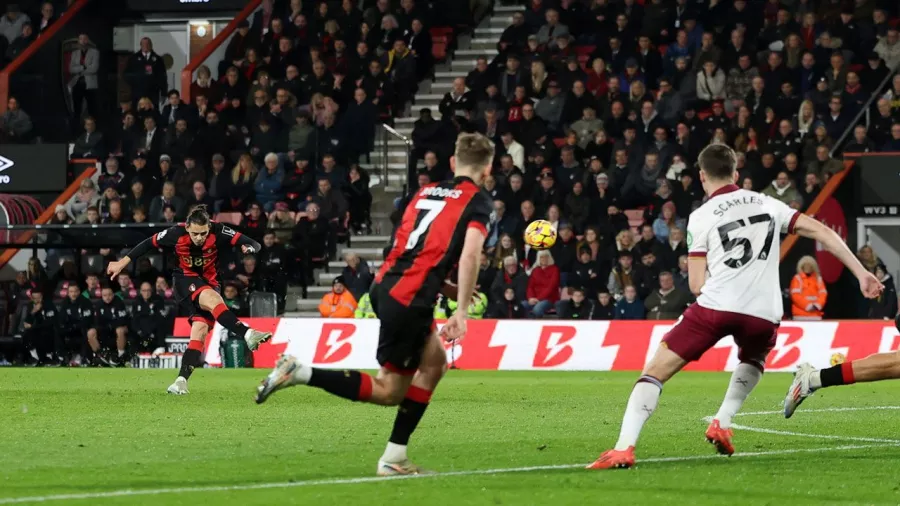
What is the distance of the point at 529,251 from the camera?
81.5 ft

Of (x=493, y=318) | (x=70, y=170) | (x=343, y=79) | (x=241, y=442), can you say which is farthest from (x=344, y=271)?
(x=241, y=442)

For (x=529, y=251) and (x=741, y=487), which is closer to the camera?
(x=741, y=487)

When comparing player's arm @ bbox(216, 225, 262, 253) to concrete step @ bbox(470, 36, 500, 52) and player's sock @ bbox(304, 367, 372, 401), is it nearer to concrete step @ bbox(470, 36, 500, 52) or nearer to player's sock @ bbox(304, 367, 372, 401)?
player's sock @ bbox(304, 367, 372, 401)

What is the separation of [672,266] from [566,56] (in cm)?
590

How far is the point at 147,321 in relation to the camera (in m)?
25.2

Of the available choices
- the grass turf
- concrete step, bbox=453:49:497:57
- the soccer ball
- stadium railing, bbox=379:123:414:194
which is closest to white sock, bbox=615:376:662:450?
the grass turf

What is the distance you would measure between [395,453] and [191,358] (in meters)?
8.49

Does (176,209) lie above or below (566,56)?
below

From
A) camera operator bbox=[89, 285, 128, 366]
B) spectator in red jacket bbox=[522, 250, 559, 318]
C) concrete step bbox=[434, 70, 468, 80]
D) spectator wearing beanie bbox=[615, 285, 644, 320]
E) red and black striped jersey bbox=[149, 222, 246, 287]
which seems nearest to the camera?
red and black striped jersey bbox=[149, 222, 246, 287]

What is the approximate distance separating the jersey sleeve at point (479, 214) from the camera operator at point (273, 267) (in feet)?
58.0

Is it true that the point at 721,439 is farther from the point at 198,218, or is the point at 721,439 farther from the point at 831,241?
the point at 198,218

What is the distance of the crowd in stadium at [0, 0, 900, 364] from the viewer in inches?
953

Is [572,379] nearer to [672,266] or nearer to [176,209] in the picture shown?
[672,266]

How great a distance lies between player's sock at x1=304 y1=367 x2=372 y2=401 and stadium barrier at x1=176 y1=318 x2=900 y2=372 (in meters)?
14.4
